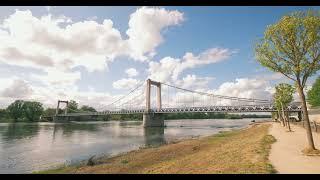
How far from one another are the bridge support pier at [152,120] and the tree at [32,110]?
268 feet

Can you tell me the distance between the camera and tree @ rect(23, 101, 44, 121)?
493ft

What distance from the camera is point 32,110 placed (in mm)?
152750

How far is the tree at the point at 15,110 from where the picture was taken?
483 feet

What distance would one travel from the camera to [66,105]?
633ft

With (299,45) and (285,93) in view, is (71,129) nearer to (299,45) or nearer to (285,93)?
(285,93)

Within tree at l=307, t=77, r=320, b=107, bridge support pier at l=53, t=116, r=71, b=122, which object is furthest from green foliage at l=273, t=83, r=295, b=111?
bridge support pier at l=53, t=116, r=71, b=122

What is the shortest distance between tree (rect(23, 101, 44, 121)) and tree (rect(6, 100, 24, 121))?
2150 mm

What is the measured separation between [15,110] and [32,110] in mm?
8679

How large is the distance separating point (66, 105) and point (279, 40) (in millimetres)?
191054

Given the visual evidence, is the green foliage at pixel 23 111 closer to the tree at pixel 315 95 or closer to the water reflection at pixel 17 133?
the water reflection at pixel 17 133

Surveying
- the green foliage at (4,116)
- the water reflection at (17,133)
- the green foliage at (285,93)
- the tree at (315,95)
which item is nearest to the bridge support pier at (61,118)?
the green foliage at (4,116)

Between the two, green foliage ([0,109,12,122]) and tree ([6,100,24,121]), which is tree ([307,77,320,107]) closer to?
tree ([6,100,24,121])

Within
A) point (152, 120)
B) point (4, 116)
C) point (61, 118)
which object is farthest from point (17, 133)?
point (61, 118)
